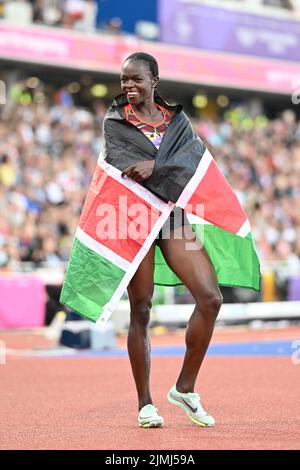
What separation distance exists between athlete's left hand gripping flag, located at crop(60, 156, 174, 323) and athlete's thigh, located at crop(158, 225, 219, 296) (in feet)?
0.46

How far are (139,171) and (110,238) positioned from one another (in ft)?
1.53

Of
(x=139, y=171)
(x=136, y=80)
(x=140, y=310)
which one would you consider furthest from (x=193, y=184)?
(x=140, y=310)

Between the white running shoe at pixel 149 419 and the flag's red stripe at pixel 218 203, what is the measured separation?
1205mm

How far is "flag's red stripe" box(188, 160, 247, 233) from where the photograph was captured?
627 cm

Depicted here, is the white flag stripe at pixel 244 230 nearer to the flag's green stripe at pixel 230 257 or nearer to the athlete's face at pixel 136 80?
the flag's green stripe at pixel 230 257

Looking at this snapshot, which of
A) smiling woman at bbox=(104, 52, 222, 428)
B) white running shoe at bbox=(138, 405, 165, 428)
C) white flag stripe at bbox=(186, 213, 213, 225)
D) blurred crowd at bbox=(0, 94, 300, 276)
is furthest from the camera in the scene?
blurred crowd at bbox=(0, 94, 300, 276)

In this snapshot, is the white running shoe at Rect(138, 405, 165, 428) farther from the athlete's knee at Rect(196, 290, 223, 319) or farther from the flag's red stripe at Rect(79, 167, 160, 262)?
the flag's red stripe at Rect(79, 167, 160, 262)

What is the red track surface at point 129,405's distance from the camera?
5.55m

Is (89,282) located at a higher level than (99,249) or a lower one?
lower

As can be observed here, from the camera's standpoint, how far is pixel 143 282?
20.3ft

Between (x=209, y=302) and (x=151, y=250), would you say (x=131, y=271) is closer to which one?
(x=151, y=250)

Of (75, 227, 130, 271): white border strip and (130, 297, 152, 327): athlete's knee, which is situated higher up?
(75, 227, 130, 271): white border strip

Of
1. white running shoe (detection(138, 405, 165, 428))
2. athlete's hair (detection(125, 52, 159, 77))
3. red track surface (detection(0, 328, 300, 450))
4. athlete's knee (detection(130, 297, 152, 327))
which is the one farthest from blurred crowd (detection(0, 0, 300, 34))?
white running shoe (detection(138, 405, 165, 428))
